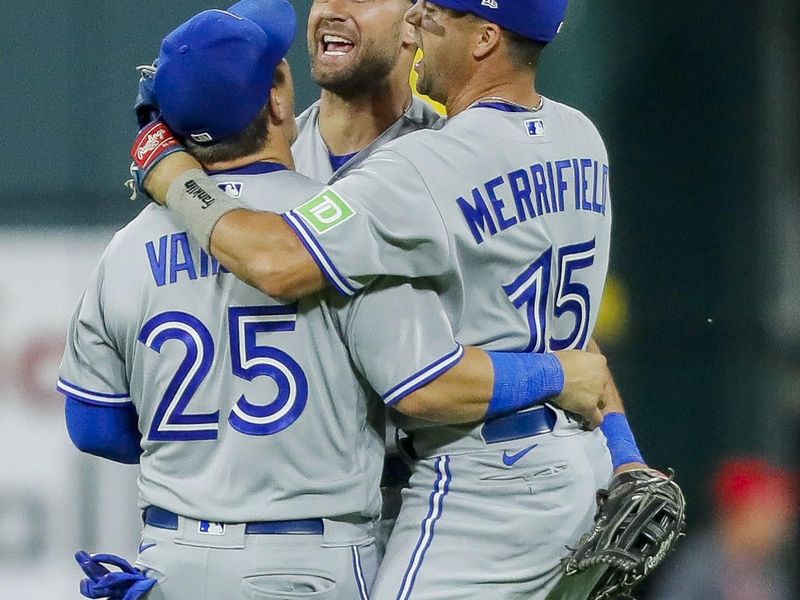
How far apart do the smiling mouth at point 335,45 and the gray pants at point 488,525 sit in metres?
0.83

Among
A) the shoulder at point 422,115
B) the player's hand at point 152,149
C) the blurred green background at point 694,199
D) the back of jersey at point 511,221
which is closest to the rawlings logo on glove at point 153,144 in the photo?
the player's hand at point 152,149

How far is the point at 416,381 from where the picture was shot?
2.02m

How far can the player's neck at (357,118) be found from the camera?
271 centimetres

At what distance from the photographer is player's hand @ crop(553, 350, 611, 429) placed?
2.15m

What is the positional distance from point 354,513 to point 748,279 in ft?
11.8

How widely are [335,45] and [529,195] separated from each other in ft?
2.23

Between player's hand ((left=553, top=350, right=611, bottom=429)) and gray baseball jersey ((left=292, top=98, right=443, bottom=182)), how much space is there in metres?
0.61

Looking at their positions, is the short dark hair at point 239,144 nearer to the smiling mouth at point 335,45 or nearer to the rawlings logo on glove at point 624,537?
the smiling mouth at point 335,45

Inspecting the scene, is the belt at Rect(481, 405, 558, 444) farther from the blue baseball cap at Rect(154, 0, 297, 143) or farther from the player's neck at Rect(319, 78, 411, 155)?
the player's neck at Rect(319, 78, 411, 155)

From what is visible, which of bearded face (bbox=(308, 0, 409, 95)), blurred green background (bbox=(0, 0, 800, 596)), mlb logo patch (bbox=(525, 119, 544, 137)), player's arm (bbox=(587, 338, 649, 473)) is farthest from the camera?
blurred green background (bbox=(0, 0, 800, 596))

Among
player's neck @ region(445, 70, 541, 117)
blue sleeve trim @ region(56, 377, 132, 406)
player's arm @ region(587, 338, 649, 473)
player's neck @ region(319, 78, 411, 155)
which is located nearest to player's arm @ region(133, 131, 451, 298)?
player's neck @ region(445, 70, 541, 117)

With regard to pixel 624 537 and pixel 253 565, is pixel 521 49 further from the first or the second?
pixel 253 565

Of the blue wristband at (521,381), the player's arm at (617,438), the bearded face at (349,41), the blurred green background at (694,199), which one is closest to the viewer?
the blue wristband at (521,381)

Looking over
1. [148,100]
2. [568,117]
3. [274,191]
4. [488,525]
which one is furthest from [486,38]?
[488,525]
